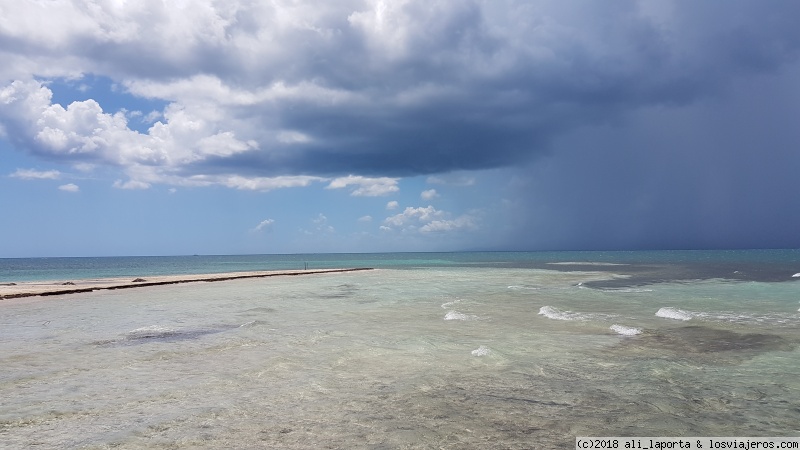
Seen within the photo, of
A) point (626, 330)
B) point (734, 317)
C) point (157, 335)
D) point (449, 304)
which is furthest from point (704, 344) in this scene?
point (157, 335)

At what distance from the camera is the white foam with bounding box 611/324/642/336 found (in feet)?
55.9

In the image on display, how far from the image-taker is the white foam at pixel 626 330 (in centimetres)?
1705

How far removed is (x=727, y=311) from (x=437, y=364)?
18544mm

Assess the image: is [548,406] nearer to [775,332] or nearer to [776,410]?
[776,410]

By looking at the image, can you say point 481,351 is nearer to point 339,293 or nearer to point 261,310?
point 261,310

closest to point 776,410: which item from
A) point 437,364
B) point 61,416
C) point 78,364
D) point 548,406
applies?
point 548,406

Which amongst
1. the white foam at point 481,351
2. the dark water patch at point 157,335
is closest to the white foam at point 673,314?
the white foam at point 481,351

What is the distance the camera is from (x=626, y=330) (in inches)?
686

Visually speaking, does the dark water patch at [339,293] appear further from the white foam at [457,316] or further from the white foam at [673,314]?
the white foam at [673,314]

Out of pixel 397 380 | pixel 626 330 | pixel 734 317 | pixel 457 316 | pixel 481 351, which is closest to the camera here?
pixel 397 380

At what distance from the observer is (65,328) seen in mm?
19938

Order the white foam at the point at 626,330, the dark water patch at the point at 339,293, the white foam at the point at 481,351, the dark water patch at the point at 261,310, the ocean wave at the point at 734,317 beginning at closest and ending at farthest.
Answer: the white foam at the point at 481,351 → the white foam at the point at 626,330 → the ocean wave at the point at 734,317 → the dark water patch at the point at 261,310 → the dark water patch at the point at 339,293

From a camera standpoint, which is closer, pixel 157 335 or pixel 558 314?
pixel 157 335

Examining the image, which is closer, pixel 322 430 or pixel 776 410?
pixel 322 430
